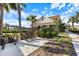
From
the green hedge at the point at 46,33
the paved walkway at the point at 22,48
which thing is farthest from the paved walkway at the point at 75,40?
the paved walkway at the point at 22,48

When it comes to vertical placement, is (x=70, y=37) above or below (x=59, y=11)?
below

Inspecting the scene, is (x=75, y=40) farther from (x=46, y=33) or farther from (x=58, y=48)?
(x=46, y=33)

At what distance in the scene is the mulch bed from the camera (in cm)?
186

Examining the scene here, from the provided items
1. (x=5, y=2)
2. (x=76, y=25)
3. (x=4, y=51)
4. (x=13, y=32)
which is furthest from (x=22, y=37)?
(x=76, y=25)

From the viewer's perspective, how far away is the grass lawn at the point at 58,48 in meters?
1.87

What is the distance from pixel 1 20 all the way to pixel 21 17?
0.21m

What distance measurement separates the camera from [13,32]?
1908mm

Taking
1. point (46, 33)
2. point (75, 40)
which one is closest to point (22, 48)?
point (46, 33)

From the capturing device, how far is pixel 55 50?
1.88m

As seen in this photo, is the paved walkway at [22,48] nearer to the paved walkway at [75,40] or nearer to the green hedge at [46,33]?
the green hedge at [46,33]

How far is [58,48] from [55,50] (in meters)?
0.04

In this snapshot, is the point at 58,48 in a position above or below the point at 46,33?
below

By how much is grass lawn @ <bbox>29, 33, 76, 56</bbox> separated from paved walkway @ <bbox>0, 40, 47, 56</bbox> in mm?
50

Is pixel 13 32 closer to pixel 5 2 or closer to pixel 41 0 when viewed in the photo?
pixel 5 2
